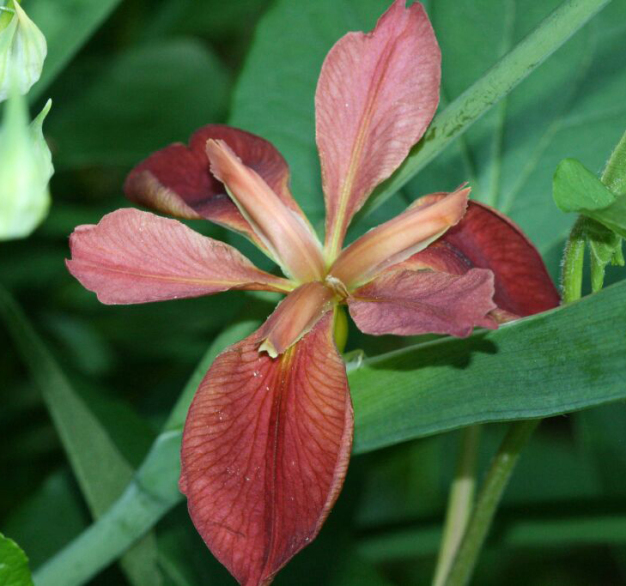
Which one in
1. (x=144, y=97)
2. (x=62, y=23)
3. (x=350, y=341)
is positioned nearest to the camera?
(x=62, y=23)

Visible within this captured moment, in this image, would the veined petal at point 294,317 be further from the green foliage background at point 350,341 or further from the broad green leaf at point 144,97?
the broad green leaf at point 144,97

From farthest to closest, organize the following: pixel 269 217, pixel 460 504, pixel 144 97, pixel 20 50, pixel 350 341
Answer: pixel 144 97 < pixel 350 341 < pixel 460 504 < pixel 269 217 < pixel 20 50

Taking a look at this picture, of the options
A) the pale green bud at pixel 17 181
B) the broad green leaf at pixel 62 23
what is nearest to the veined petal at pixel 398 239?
the pale green bud at pixel 17 181

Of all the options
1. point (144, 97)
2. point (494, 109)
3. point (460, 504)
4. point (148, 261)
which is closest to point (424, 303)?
point (148, 261)

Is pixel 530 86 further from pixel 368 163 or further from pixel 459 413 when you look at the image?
pixel 459 413

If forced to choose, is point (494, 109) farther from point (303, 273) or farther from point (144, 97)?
point (144, 97)

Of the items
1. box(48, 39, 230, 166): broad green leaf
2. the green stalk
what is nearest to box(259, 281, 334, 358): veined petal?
the green stalk
